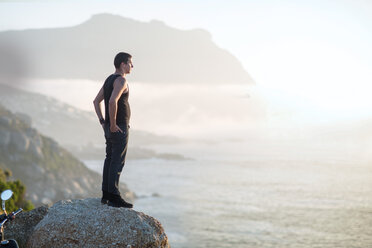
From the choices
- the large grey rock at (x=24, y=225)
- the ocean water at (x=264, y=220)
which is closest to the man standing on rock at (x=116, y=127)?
the large grey rock at (x=24, y=225)

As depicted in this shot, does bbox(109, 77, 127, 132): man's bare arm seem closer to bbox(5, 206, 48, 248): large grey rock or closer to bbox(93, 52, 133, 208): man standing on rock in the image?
bbox(93, 52, 133, 208): man standing on rock

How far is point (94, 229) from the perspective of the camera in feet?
30.1

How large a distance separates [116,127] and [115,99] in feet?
2.10

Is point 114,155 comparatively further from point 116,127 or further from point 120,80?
point 120,80

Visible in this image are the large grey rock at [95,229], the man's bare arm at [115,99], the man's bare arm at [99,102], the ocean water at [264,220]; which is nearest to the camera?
the large grey rock at [95,229]

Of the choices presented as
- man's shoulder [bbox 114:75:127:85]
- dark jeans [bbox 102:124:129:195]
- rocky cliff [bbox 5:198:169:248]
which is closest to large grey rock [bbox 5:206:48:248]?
rocky cliff [bbox 5:198:169:248]

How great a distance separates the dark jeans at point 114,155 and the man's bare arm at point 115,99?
0.77 ft

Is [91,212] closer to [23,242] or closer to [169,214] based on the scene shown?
[23,242]

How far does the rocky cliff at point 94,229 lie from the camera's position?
9094 millimetres

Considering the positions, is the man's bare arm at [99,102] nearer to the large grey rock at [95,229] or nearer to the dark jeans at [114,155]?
the dark jeans at [114,155]

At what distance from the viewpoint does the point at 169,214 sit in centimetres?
16550

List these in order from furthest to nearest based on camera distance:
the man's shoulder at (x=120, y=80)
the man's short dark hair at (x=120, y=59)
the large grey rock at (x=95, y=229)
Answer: the man's short dark hair at (x=120, y=59), the man's shoulder at (x=120, y=80), the large grey rock at (x=95, y=229)

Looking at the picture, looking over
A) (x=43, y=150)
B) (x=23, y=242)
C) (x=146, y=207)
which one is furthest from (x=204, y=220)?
(x=23, y=242)

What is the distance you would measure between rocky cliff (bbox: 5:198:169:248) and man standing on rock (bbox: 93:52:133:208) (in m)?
0.39
